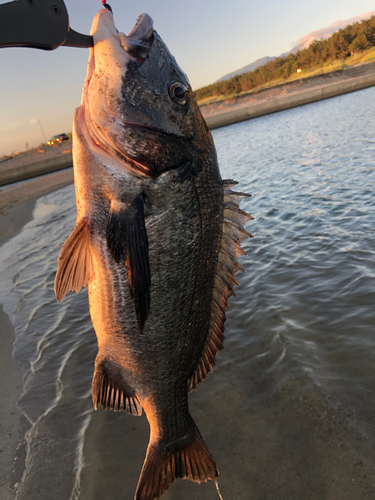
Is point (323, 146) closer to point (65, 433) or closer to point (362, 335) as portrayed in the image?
point (362, 335)

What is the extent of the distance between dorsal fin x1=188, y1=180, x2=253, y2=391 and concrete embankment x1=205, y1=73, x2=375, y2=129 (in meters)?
43.2

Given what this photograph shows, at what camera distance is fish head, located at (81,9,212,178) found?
6.11 ft

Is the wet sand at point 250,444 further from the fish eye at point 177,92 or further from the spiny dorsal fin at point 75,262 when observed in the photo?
the fish eye at point 177,92

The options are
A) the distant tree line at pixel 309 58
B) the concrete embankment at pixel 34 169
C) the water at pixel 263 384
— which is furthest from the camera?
the distant tree line at pixel 309 58

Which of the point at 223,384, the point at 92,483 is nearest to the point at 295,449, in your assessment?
the point at 223,384

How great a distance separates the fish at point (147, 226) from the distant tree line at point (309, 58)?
76.6 metres

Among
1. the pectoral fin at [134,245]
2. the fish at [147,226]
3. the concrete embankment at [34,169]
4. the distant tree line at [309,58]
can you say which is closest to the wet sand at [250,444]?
the fish at [147,226]

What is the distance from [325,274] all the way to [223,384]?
2.72 m

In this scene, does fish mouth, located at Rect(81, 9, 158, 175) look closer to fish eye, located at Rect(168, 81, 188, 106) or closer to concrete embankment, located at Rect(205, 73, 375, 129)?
fish eye, located at Rect(168, 81, 188, 106)

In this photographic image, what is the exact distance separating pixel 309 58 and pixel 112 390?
79.2m

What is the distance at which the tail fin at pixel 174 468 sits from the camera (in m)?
2.23

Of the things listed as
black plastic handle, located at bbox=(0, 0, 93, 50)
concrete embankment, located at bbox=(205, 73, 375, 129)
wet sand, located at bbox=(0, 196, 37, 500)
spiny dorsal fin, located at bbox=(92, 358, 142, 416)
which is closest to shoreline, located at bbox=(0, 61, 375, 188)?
concrete embankment, located at bbox=(205, 73, 375, 129)

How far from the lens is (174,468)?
2322 millimetres

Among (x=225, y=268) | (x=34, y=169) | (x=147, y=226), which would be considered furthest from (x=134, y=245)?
(x=34, y=169)
